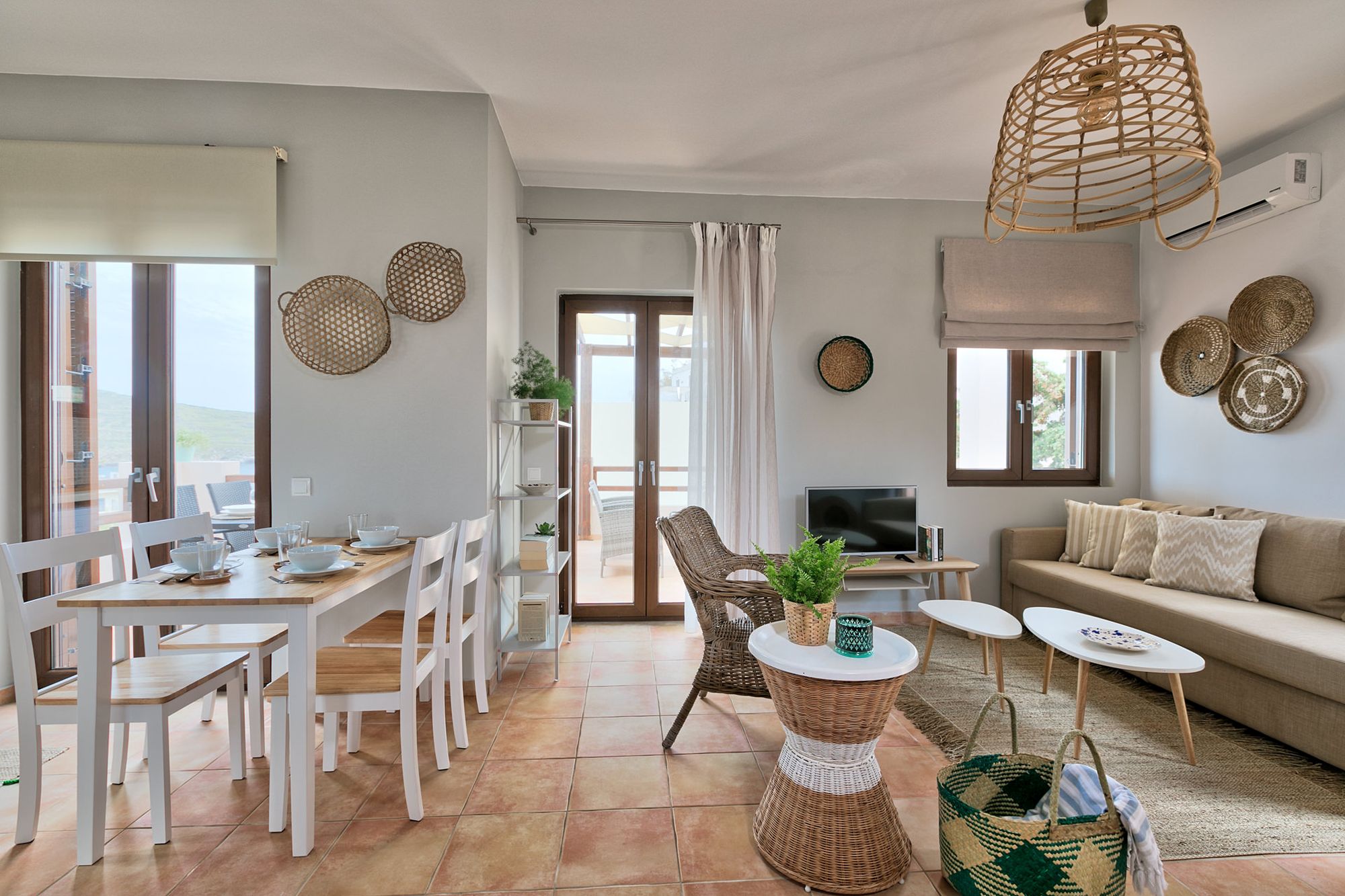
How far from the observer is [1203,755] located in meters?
2.31

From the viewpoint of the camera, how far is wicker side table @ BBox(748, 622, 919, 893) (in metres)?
1.62

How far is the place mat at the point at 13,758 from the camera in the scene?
7.13ft

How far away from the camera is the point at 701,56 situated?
2.56 meters

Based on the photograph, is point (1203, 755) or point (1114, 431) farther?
point (1114, 431)

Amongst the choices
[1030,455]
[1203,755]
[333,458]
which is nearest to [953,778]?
[1203,755]

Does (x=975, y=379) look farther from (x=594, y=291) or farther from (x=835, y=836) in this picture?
(x=835, y=836)

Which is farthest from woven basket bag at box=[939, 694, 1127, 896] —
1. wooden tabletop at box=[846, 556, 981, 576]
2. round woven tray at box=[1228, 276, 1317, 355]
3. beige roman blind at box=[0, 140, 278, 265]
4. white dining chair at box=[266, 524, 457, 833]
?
beige roman blind at box=[0, 140, 278, 265]

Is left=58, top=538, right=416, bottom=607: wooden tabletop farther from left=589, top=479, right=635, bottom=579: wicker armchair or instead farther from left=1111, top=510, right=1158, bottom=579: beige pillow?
left=1111, top=510, right=1158, bottom=579: beige pillow

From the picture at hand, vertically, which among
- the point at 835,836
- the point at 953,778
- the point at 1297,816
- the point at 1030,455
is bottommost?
the point at 1297,816

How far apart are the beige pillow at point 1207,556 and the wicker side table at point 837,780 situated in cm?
225

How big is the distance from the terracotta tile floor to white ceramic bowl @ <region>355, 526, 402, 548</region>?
0.77 meters

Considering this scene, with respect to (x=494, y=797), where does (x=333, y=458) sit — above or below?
above

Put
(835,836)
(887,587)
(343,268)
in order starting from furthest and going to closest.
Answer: (887,587) → (343,268) → (835,836)

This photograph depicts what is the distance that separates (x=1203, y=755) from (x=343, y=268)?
3979 millimetres
